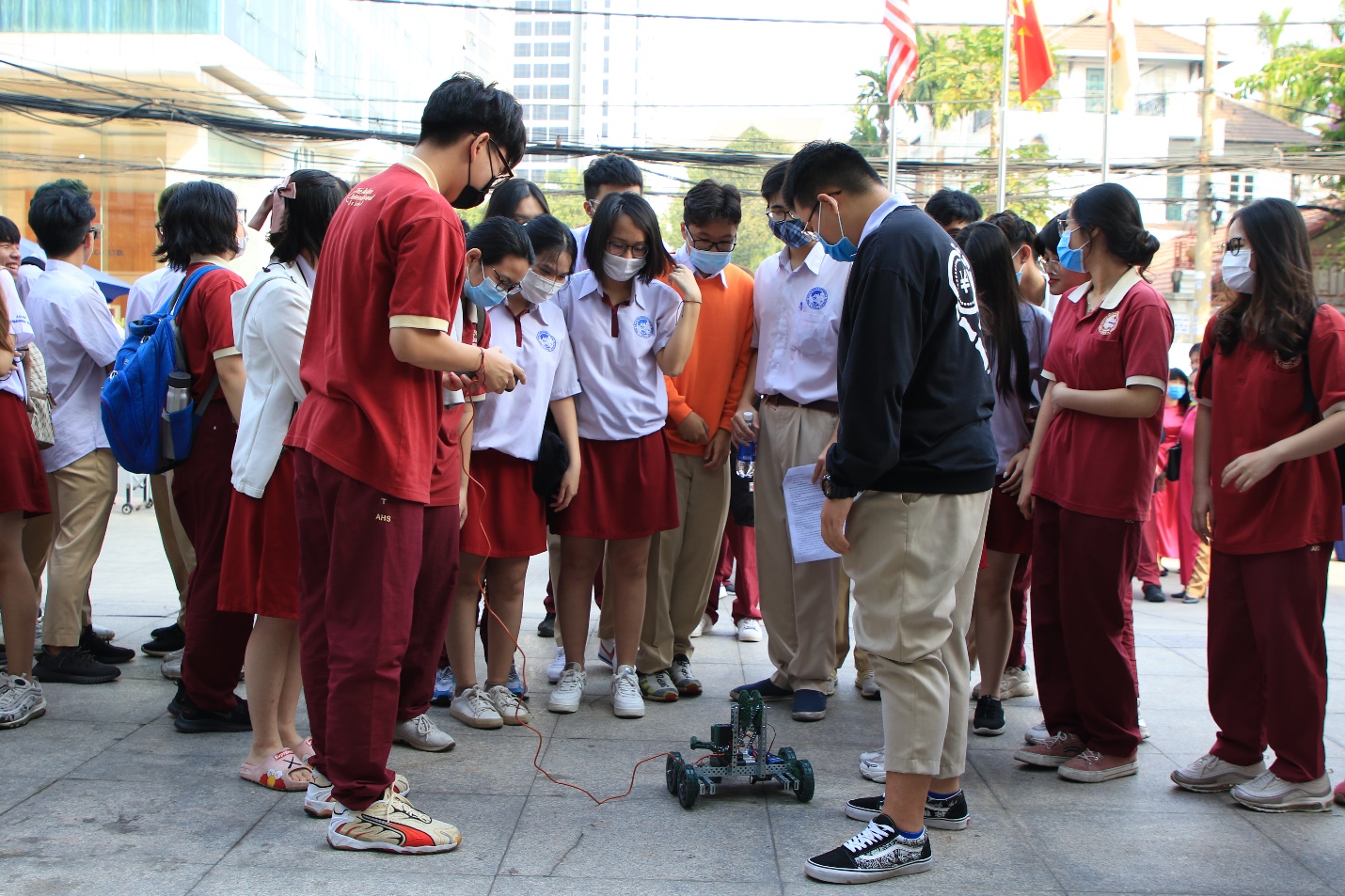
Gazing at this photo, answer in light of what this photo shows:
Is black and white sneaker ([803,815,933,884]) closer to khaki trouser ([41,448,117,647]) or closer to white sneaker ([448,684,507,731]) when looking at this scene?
white sneaker ([448,684,507,731])

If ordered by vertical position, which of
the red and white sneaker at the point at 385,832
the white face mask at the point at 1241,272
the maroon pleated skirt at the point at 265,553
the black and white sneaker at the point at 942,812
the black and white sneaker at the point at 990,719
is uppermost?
the white face mask at the point at 1241,272

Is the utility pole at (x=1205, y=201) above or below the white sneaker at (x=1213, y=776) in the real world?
above

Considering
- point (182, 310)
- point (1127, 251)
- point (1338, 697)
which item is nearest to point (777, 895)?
point (1127, 251)

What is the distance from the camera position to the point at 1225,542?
11.9ft

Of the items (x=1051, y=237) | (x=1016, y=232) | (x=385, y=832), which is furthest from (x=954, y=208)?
(x=385, y=832)

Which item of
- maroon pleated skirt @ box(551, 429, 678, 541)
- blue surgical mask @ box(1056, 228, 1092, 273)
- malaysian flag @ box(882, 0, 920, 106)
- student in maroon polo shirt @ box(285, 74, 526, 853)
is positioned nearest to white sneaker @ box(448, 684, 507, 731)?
maroon pleated skirt @ box(551, 429, 678, 541)

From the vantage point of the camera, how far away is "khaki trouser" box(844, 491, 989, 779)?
2.97 meters

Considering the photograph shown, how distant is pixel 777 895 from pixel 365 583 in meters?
1.33

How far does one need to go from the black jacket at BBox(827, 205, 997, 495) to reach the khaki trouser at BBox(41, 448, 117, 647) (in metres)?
3.45

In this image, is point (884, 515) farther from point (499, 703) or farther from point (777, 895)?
point (499, 703)

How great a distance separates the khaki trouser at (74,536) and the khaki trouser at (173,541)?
0.25m

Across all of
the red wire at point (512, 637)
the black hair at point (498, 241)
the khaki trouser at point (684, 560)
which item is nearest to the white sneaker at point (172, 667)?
the red wire at point (512, 637)

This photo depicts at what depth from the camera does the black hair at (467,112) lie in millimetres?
3043

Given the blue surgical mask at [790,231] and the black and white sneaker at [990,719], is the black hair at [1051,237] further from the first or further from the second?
the black and white sneaker at [990,719]
